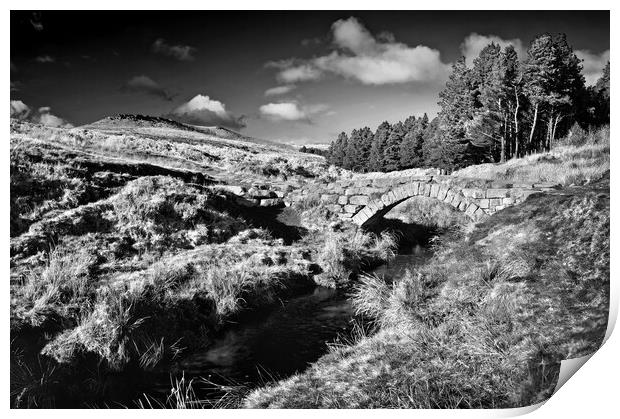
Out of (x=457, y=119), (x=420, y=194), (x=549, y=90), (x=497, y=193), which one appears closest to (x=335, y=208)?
(x=420, y=194)

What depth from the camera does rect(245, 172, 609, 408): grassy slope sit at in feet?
11.4

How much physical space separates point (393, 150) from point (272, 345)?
135ft

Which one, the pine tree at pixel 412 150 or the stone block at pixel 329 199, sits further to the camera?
the pine tree at pixel 412 150

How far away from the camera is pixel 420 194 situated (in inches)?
416

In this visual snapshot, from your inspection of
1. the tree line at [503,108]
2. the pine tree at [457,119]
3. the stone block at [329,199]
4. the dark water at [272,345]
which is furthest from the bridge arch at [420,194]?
the pine tree at [457,119]

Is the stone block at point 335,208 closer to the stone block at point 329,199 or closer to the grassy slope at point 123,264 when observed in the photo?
the stone block at point 329,199

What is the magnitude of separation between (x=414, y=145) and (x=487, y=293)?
38.9 m

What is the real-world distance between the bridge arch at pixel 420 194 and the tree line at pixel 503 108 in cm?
A: 1155

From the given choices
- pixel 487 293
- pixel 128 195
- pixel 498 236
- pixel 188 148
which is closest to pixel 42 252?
pixel 128 195

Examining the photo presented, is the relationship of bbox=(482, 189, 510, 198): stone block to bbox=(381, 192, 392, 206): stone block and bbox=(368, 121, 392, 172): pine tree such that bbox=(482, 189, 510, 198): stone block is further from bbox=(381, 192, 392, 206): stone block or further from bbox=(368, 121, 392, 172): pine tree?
bbox=(368, 121, 392, 172): pine tree

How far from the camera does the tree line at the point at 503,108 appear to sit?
22.1m

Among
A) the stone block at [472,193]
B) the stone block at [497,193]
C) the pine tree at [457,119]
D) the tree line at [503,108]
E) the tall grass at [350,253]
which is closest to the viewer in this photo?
the tall grass at [350,253]

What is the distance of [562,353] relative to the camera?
351cm
